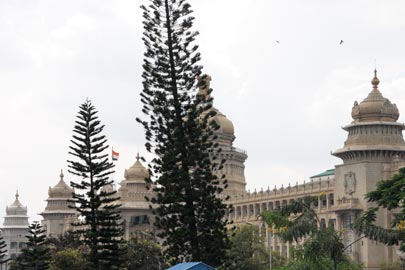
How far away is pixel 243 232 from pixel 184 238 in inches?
1191

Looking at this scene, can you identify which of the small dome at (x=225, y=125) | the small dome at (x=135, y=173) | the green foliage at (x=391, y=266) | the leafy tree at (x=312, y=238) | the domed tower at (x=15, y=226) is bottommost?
the green foliage at (x=391, y=266)

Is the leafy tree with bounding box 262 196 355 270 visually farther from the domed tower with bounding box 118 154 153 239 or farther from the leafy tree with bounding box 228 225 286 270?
the domed tower with bounding box 118 154 153 239

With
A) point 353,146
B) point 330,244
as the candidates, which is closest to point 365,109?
point 353,146

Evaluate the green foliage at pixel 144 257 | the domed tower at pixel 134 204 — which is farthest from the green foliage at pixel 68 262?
the domed tower at pixel 134 204

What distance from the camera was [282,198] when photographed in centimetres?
8331

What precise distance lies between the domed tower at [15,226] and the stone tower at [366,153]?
72.2 metres

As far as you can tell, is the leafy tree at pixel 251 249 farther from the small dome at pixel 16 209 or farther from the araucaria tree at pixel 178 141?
the small dome at pixel 16 209

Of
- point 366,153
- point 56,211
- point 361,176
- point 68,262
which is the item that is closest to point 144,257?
point 68,262

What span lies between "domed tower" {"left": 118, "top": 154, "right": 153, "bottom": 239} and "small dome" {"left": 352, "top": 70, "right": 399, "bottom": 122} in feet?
107

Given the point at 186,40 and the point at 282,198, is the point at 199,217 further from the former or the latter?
the point at 282,198

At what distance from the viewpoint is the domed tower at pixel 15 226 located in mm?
135000

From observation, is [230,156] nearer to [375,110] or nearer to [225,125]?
[225,125]

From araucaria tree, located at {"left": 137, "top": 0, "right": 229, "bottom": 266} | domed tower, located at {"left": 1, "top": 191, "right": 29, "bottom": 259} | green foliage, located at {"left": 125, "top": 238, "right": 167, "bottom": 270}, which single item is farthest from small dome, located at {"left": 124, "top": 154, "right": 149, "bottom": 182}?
araucaria tree, located at {"left": 137, "top": 0, "right": 229, "bottom": 266}

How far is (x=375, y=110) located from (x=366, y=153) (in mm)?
3218
